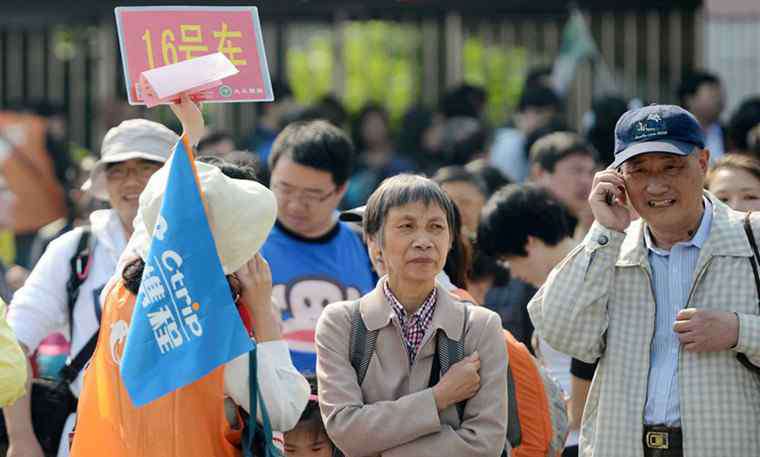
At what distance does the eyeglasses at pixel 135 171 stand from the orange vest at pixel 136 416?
1633 millimetres

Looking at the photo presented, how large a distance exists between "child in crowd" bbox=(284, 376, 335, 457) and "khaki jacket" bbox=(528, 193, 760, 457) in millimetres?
831

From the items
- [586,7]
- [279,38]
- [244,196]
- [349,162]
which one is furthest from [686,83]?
[244,196]

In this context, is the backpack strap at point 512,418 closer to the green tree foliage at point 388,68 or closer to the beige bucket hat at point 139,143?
the beige bucket hat at point 139,143

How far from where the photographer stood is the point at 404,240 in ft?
14.9

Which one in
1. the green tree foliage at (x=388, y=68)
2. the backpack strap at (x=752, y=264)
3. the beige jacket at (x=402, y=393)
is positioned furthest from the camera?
the green tree foliage at (x=388, y=68)

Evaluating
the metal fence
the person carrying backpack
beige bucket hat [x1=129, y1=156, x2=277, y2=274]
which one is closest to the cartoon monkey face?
the person carrying backpack

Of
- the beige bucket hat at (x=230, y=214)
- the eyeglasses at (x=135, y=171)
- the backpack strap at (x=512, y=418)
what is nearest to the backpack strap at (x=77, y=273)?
the eyeglasses at (x=135, y=171)

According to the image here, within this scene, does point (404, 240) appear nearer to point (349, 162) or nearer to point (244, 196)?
point (244, 196)

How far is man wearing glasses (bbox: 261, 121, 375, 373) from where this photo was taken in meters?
5.87

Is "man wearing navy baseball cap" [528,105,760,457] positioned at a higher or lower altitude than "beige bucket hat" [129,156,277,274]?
lower

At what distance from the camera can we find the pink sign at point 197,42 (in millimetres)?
4645

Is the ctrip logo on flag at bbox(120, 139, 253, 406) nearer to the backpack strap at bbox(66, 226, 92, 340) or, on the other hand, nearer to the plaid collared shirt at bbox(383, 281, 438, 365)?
the plaid collared shirt at bbox(383, 281, 438, 365)

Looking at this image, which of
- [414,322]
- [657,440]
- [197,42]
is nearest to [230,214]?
[414,322]

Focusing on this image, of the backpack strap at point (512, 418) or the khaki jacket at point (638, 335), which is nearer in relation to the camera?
the khaki jacket at point (638, 335)
